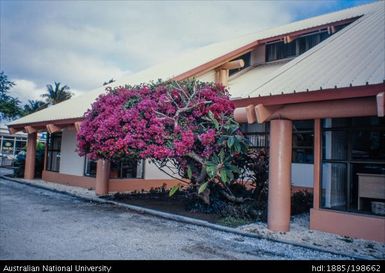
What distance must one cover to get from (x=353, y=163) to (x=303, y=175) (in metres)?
4.78

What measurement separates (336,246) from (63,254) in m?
4.89

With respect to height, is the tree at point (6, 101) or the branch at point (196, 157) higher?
the tree at point (6, 101)

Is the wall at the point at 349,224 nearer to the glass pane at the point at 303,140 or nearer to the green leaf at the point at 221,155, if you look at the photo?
the green leaf at the point at 221,155

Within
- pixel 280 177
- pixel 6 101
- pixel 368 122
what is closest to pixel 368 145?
pixel 368 122

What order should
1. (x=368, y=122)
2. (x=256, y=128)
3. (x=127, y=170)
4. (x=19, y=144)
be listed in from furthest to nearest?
(x=19, y=144) → (x=127, y=170) → (x=256, y=128) → (x=368, y=122)

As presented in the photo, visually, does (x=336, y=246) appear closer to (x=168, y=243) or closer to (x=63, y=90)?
(x=168, y=243)

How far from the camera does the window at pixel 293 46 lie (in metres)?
14.6

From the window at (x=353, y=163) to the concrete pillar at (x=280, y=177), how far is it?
887 mm

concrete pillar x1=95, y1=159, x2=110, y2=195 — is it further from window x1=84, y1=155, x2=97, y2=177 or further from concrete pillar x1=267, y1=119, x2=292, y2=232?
concrete pillar x1=267, y1=119, x2=292, y2=232

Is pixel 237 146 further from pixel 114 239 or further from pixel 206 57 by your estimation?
pixel 206 57

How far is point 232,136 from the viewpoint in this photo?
849 cm

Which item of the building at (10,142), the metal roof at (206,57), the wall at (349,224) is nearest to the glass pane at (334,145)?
the wall at (349,224)

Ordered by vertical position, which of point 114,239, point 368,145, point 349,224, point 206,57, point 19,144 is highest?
point 206,57

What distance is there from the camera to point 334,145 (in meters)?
7.89
